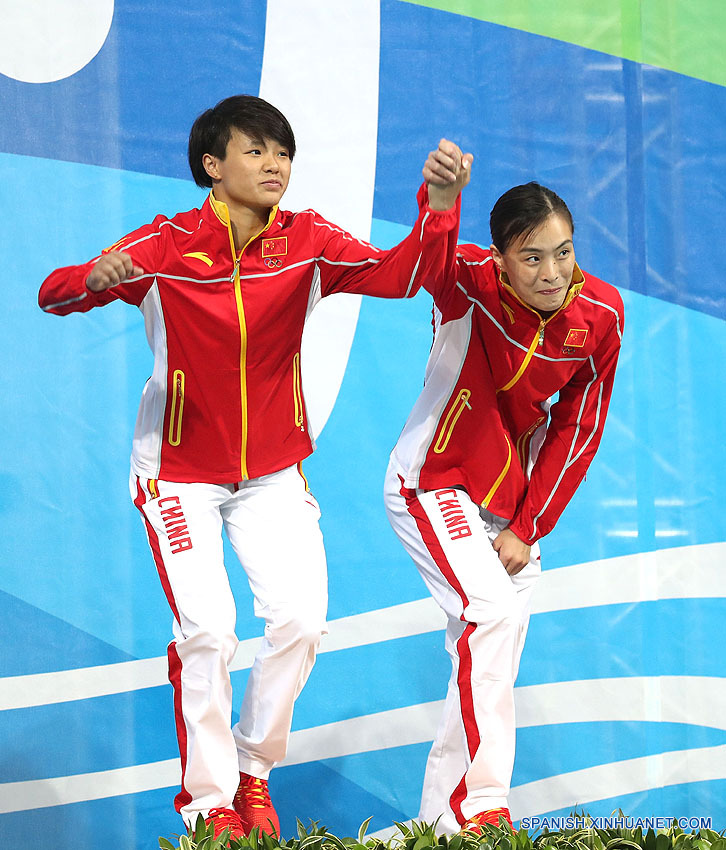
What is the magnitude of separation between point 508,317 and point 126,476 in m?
1.46

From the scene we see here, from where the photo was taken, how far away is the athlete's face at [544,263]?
2.78 m

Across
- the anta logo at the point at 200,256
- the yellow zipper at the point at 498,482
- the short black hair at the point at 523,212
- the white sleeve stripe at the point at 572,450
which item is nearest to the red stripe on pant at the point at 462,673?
the yellow zipper at the point at 498,482

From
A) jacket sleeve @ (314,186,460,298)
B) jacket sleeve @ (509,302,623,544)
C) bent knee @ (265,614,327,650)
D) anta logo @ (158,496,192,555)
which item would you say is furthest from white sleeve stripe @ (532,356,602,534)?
anta logo @ (158,496,192,555)

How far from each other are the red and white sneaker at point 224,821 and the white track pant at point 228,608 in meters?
0.02

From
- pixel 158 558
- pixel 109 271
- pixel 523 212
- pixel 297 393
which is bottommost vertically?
pixel 158 558

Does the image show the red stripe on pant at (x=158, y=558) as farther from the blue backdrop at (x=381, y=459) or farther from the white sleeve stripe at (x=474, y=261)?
the white sleeve stripe at (x=474, y=261)

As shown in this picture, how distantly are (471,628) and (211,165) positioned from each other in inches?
51.5

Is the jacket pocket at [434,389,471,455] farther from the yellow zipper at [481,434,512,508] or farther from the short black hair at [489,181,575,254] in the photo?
the short black hair at [489,181,575,254]

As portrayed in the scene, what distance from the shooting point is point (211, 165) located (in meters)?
2.86

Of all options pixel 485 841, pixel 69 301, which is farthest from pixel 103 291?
pixel 485 841

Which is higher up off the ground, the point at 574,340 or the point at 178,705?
the point at 574,340

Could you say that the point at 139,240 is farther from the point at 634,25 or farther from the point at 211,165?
the point at 634,25

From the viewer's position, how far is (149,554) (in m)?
3.71

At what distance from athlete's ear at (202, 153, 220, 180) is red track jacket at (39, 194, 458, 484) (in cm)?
8
